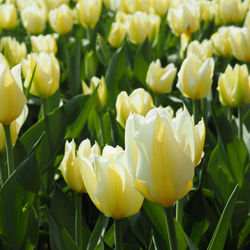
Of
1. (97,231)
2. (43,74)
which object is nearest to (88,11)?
(43,74)

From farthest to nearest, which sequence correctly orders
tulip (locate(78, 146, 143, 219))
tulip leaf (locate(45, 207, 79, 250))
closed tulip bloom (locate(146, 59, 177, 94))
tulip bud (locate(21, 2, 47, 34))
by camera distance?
tulip bud (locate(21, 2, 47, 34)), closed tulip bloom (locate(146, 59, 177, 94)), tulip leaf (locate(45, 207, 79, 250)), tulip (locate(78, 146, 143, 219))

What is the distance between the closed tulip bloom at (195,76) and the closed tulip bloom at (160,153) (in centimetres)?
79

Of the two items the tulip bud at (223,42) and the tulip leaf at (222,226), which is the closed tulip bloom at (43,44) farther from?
the tulip leaf at (222,226)

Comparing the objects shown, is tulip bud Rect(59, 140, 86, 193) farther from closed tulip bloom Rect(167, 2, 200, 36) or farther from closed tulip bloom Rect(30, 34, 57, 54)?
closed tulip bloom Rect(167, 2, 200, 36)

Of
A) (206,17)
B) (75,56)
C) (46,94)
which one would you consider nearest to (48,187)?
(46,94)

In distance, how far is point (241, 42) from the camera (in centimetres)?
195

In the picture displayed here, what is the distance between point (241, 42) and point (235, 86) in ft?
1.46

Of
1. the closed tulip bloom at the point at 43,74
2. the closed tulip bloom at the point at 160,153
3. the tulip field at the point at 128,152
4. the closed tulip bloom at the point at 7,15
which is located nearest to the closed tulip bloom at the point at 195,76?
the tulip field at the point at 128,152

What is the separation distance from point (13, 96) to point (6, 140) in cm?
12

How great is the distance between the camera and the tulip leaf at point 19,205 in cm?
116

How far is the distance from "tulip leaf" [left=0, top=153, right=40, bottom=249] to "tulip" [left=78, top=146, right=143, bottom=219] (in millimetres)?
300

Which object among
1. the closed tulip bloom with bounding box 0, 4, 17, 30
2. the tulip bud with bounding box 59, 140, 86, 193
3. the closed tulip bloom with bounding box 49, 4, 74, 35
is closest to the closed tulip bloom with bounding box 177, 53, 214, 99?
the tulip bud with bounding box 59, 140, 86, 193

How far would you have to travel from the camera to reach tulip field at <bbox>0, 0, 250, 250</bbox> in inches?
31.4

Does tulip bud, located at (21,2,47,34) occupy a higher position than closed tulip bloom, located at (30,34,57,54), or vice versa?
closed tulip bloom, located at (30,34,57,54)
